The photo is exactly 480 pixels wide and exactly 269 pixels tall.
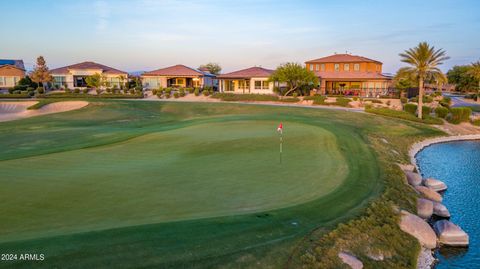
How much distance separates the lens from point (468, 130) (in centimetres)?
3672

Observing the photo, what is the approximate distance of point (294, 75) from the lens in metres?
52.7

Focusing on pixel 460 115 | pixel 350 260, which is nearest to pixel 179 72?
pixel 460 115

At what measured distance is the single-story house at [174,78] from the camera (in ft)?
215

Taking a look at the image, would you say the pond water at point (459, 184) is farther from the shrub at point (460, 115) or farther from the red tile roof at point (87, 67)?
the red tile roof at point (87, 67)

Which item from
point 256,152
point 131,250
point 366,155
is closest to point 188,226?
point 131,250

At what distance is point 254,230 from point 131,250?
114 inches

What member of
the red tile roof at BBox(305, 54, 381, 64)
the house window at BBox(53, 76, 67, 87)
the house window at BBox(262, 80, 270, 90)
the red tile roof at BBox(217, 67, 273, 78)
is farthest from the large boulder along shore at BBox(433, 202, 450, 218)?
the house window at BBox(53, 76, 67, 87)

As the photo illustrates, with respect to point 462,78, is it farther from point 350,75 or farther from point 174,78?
point 174,78

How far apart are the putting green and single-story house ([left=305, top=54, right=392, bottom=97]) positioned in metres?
40.7

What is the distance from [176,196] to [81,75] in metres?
67.5

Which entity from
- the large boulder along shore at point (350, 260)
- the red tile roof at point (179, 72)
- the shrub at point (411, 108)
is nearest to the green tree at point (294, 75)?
the shrub at point (411, 108)

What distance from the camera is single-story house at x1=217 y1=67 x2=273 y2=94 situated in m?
60.5

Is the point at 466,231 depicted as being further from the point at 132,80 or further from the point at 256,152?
the point at 132,80

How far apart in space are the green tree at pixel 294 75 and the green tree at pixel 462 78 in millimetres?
37647
